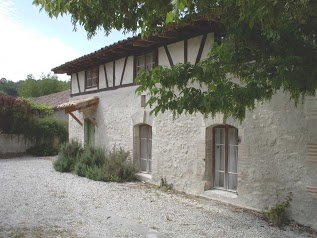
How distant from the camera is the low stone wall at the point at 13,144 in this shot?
17.1m

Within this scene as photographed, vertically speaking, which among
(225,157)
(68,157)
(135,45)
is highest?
(135,45)

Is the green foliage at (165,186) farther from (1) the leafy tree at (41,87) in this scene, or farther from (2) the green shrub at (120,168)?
(1) the leafy tree at (41,87)

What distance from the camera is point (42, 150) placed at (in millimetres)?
17203

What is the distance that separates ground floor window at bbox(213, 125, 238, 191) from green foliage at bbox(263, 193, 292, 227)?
1298 millimetres

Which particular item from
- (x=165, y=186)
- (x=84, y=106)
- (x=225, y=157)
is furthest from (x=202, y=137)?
(x=84, y=106)

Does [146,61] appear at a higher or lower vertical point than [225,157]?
higher

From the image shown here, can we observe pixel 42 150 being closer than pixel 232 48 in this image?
No

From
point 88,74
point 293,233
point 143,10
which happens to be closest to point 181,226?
point 293,233

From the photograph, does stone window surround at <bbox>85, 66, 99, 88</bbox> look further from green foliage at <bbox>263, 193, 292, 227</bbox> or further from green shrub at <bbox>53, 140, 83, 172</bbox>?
green foliage at <bbox>263, 193, 292, 227</bbox>

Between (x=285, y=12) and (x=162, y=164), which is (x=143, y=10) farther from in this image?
(x=162, y=164)

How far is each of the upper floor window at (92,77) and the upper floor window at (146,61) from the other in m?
2.82

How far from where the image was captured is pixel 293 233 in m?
5.27

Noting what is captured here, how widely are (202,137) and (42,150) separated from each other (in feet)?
39.6

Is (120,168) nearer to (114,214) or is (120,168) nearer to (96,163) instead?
(96,163)
